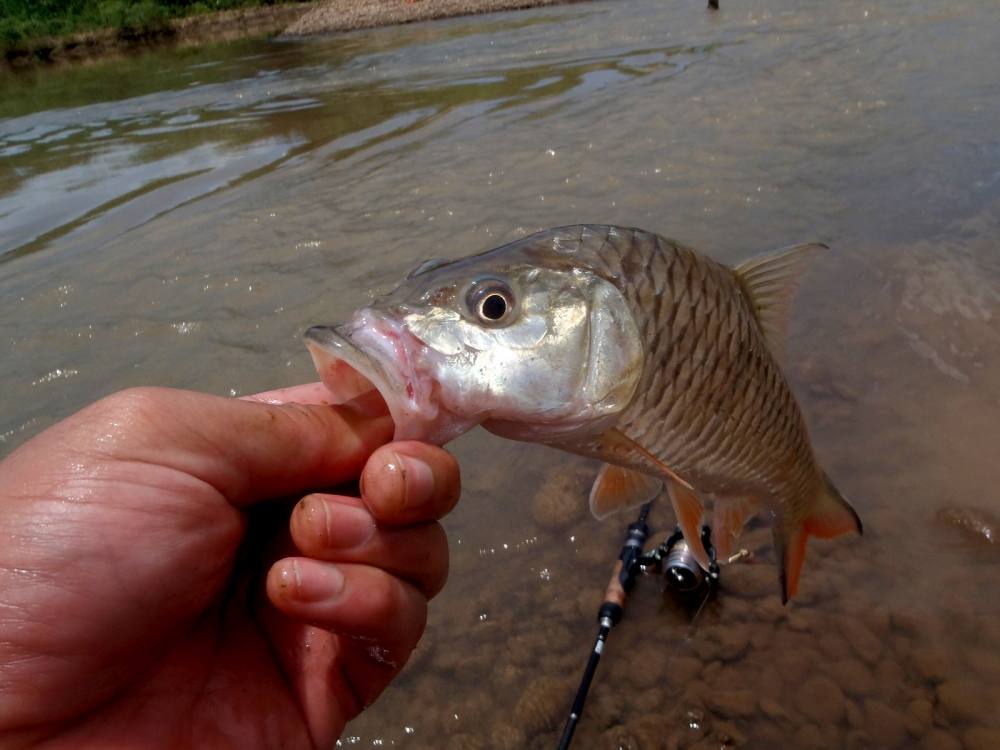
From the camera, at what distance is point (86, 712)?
156 cm

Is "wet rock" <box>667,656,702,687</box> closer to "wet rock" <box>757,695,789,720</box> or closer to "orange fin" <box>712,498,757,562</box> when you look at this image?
"wet rock" <box>757,695,789,720</box>

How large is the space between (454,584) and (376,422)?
1.70 metres

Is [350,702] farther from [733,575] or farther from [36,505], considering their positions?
[733,575]

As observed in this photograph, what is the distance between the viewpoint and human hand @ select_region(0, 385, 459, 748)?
146cm

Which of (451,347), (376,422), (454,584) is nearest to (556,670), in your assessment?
Result: (454,584)

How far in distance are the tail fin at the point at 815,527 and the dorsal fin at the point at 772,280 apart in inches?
22.6

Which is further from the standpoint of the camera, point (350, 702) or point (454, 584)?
point (454, 584)

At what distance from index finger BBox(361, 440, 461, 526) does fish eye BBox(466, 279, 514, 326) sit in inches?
11.8

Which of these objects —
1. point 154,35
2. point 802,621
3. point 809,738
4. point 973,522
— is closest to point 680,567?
point 802,621

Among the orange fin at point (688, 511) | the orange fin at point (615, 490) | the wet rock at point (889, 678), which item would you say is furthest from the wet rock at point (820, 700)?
the orange fin at point (615, 490)

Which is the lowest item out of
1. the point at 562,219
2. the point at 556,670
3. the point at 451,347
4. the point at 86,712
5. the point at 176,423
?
the point at 556,670

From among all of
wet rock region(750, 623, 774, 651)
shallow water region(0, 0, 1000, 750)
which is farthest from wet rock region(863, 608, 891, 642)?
wet rock region(750, 623, 774, 651)

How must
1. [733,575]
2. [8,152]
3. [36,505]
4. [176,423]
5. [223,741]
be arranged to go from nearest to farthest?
1. [36,505]
2. [176,423]
3. [223,741]
4. [733,575]
5. [8,152]

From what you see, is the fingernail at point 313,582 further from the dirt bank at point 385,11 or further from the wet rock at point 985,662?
the dirt bank at point 385,11
